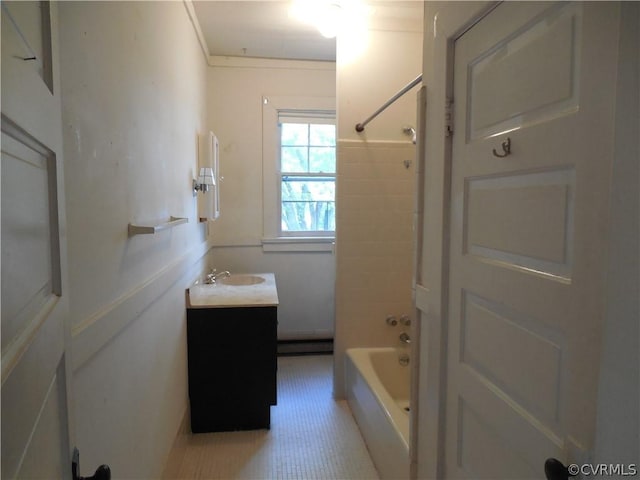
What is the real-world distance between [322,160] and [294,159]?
10.0 inches

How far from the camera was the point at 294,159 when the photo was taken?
11.6 ft

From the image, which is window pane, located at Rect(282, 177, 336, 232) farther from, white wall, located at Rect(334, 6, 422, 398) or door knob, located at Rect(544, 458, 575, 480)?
door knob, located at Rect(544, 458, 575, 480)

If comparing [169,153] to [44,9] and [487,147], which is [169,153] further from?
[487,147]

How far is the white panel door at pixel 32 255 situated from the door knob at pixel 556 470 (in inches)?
32.7

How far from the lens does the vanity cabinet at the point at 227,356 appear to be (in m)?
2.25

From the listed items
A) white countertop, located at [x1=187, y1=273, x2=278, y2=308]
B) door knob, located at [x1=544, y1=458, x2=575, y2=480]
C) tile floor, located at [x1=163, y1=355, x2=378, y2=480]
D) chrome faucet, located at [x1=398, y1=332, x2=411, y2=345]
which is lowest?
tile floor, located at [x1=163, y1=355, x2=378, y2=480]

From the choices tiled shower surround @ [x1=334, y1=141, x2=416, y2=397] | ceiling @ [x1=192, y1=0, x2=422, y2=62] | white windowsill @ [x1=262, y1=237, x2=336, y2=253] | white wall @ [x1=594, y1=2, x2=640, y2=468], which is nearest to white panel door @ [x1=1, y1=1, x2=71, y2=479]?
white wall @ [x1=594, y1=2, x2=640, y2=468]

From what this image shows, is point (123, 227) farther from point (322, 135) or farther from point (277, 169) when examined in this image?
point (322, 135)

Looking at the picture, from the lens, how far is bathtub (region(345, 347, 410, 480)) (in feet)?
5.55

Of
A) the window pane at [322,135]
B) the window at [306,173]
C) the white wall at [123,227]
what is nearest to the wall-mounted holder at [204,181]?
the white wall at [123,227]

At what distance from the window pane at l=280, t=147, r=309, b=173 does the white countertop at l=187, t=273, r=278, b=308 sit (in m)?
1.24

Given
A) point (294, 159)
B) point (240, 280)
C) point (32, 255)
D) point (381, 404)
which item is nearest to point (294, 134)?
point (294, 159)

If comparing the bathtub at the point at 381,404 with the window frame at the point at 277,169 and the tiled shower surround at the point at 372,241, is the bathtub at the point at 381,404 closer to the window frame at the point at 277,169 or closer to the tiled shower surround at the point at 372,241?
the tiled shower surround at the point at 372,241

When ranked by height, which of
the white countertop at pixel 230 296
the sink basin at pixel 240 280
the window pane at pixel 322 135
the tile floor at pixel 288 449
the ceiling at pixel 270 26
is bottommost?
the tile floor at pixel 288 449
